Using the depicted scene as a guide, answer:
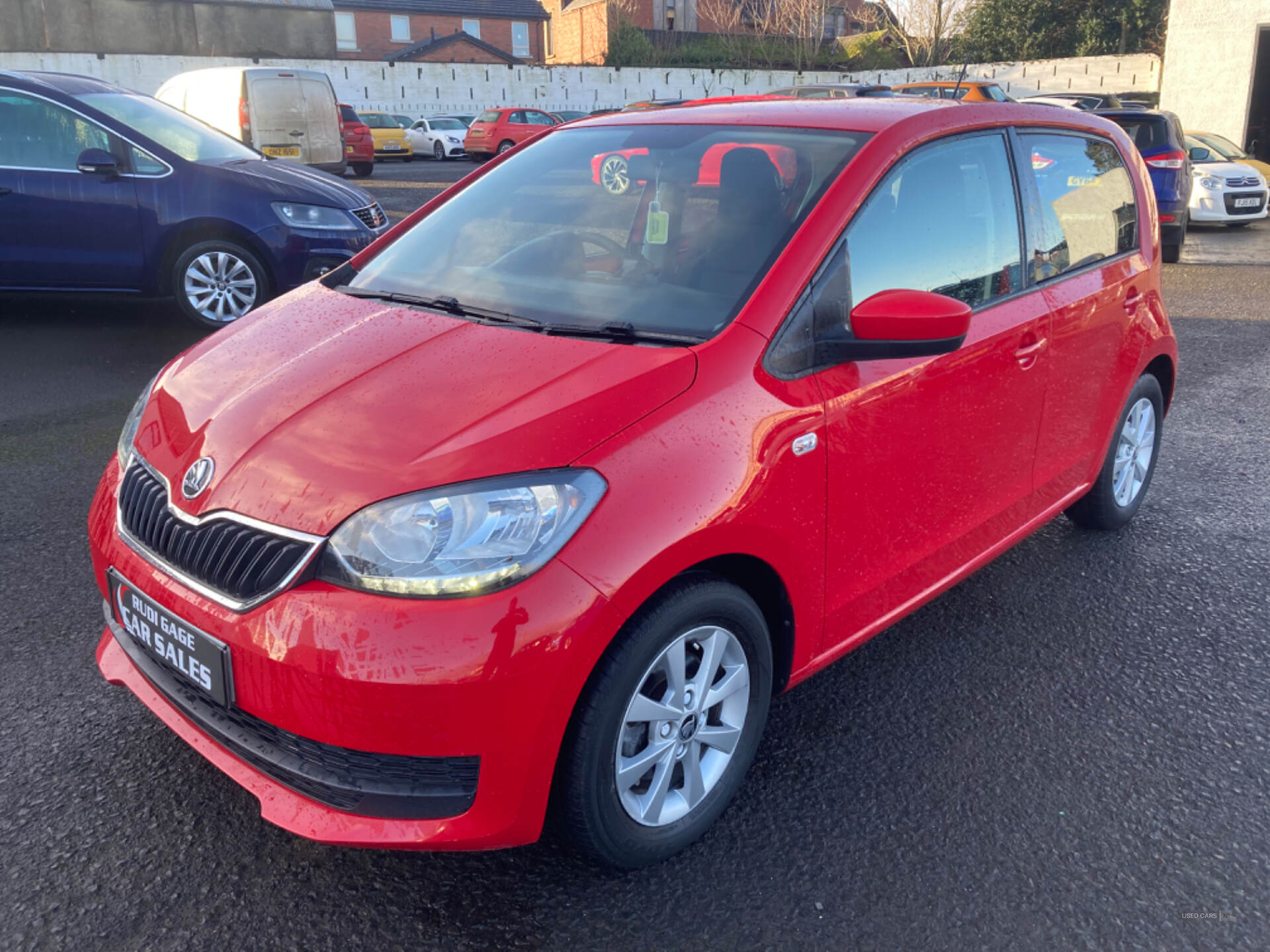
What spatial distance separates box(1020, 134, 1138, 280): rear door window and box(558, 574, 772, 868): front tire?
1.78m

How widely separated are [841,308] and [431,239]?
143 centimetres

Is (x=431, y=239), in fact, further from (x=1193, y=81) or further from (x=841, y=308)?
(x=1193, y=81)

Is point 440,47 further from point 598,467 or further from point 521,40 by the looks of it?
point 598,467

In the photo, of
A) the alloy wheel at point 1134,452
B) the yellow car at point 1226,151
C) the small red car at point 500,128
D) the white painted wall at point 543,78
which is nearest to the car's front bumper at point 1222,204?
the yellow car at point 1226,151

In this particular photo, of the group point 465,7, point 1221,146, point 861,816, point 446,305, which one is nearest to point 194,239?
point 446,305

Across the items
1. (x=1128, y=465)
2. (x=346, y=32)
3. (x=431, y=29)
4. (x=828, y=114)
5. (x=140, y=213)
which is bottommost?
(x=1128, y=465)

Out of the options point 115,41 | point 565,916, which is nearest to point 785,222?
point 565,916

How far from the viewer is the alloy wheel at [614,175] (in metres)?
3.14

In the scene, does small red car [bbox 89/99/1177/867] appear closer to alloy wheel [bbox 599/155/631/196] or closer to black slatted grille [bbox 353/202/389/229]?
alloy wheel [bbox 599/155/631/196]

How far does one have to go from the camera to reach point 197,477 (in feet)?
7.54

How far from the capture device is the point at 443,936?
219cm

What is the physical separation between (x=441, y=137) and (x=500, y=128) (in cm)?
264

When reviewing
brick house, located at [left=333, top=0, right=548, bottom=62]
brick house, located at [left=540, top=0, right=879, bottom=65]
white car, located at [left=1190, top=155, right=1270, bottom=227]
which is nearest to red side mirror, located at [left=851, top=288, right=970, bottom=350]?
white car, located at [left=1190, top=155, right=1270, bottom=227]

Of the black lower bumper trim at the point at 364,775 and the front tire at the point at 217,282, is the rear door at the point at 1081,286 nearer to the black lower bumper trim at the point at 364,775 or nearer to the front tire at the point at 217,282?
the black lower bumper trim at the point at 364,775
